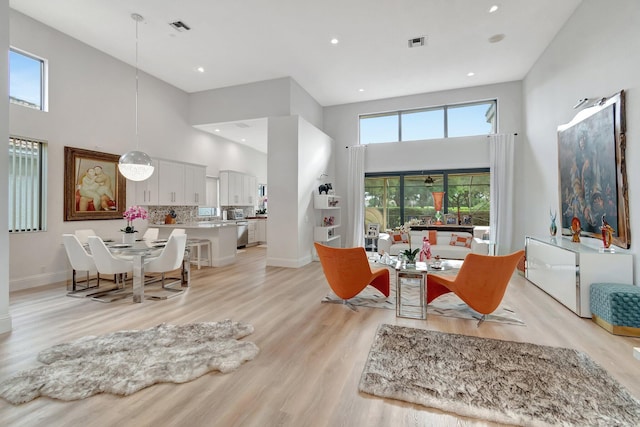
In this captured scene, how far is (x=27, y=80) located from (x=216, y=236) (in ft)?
12.6

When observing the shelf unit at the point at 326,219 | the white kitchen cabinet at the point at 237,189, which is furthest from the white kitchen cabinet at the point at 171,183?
the shelf unit at the point at 326,219

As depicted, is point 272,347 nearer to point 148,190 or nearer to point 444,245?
point 444,245

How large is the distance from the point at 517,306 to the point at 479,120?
5.01 m

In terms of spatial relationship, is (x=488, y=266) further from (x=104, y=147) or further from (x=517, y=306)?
(x=104, y=147)

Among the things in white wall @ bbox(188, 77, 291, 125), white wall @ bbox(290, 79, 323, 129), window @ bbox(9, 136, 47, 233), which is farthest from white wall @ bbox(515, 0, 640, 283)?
window @ bbox(9, 136, 47, 233)

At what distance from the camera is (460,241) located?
Answer: 6230mm

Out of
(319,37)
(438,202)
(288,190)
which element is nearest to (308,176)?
(288,190)

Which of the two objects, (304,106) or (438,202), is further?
(438,202)

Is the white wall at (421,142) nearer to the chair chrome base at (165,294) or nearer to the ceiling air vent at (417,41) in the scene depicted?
the ceiling air vent at (417,41)

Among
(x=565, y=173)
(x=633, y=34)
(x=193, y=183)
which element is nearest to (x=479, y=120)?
(x=565, y=173)

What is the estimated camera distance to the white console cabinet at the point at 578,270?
124 inches

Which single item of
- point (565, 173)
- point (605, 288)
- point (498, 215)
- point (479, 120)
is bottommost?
point (605, 288)

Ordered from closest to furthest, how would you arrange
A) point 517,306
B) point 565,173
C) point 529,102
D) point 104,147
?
point 517,306, point 565,173, point 104,147, point 529,102

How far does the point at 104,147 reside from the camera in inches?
215
